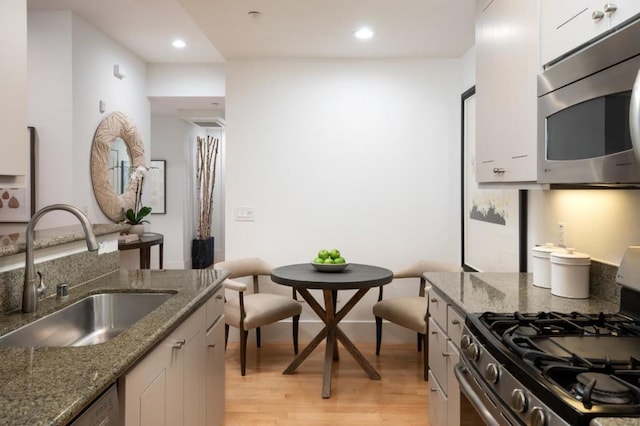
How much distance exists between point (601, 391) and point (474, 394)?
594 mm

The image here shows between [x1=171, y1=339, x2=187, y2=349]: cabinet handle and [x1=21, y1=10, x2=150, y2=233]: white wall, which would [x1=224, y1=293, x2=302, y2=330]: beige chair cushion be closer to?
[x1=171, y1=339, x2=187, y2=349]: cabinet handle

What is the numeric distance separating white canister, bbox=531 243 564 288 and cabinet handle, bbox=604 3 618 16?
44.6 inches

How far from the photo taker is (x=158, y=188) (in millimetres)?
7578

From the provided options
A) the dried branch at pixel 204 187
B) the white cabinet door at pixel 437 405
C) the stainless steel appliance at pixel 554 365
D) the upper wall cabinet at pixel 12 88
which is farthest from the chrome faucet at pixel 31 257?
the dried branch at pixel 204 187

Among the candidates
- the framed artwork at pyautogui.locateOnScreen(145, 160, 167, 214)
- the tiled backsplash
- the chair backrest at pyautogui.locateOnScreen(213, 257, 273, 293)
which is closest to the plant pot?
the chair backrest at pyautogui.locateOnScreen(213, 257, 273, 293)

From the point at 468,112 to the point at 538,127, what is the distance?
6.87 feet

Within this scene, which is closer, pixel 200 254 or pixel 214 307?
pixel 214 307

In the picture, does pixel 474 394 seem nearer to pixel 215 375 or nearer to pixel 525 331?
pixel 525 331

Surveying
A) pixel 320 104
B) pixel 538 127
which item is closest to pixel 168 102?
pixel 320 104

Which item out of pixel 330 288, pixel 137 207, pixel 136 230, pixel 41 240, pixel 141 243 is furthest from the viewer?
pixel 137 207

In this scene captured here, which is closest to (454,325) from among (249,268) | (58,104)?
(249,268)

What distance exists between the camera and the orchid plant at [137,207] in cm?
469

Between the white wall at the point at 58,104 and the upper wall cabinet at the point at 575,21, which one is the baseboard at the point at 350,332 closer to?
the white wall at the point at 58,104

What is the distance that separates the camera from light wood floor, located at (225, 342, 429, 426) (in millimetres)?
2852
